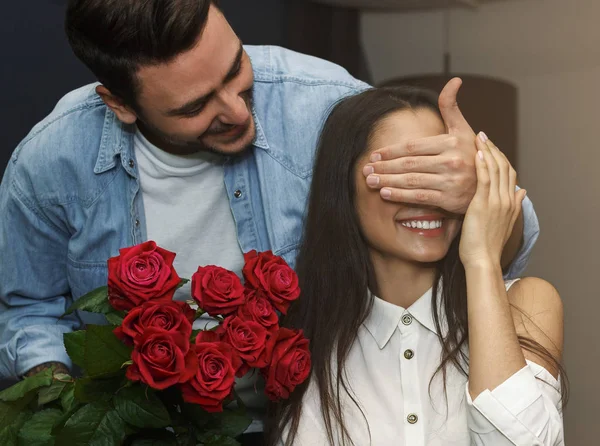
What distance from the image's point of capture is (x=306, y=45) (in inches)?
84.2

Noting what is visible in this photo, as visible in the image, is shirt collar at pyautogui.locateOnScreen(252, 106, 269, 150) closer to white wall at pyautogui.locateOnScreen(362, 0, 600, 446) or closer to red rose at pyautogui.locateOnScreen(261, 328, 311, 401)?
red rose at pyautogui.locateOnScreen(261, 328, 311, 401)

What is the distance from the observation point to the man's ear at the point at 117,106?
1.60 metres

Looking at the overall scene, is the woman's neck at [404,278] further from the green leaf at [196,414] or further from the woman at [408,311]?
the green leaf at [196,414]

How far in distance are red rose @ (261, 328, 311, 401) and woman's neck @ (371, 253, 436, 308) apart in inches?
11.4

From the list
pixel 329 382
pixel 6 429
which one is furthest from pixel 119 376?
pixel 329 382

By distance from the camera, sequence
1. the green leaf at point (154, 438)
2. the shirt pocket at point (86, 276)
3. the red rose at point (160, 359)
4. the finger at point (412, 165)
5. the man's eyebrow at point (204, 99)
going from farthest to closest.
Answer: the shirt pocket at point (86, 276) → the man's eyebrow at point (204, 99) → the finger at point (412, 165) → the green leaf at point (154, 438) → the red rose at point (160, 359)

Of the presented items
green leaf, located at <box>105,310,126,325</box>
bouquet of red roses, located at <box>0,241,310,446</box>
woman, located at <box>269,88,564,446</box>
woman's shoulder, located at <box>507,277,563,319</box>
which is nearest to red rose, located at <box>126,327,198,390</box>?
bouquet of red roses, located at <box>0,241,310,446</box>

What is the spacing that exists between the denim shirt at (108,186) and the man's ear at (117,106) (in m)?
0.07

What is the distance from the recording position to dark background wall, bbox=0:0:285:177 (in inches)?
78.3

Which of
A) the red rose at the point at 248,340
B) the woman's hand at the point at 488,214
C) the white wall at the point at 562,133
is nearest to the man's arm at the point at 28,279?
the red rose at the point at 248,340

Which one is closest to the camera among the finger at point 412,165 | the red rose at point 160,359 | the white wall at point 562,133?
the red rose at point 160,359

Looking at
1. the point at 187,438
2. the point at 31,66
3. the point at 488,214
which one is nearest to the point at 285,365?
the point at 187,438

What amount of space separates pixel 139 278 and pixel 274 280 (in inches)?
7.6

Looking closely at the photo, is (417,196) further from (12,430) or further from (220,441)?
(12,430)
